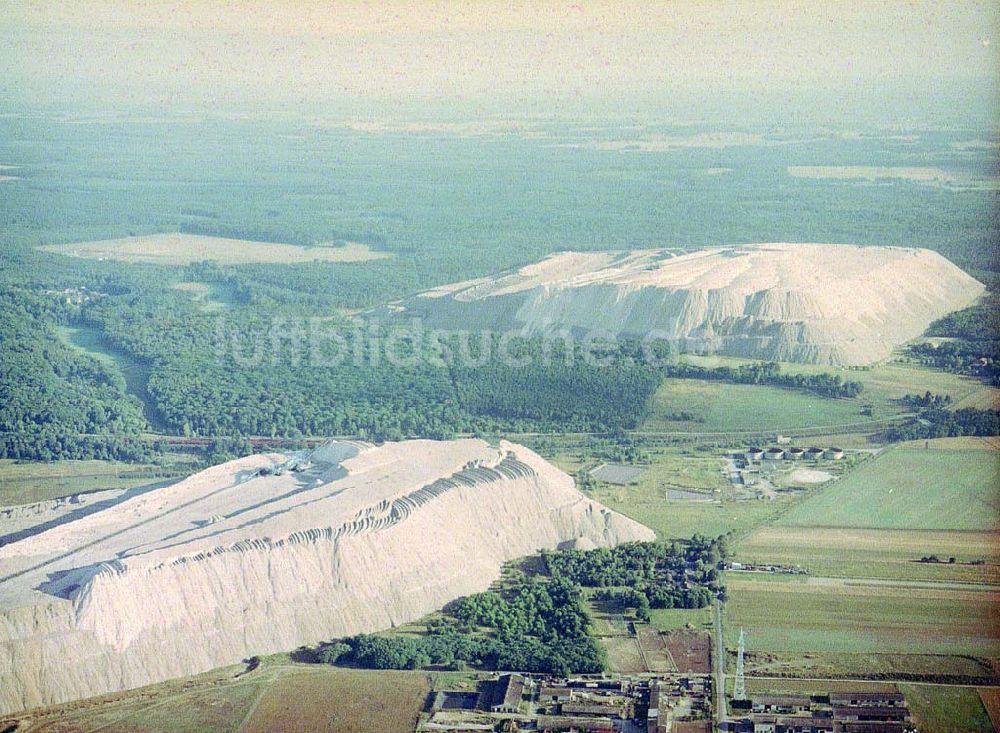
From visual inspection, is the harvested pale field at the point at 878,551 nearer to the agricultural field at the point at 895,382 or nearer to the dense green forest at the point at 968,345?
the agricultural field at the point at 895,382

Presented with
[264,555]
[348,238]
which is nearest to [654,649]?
[264,555]

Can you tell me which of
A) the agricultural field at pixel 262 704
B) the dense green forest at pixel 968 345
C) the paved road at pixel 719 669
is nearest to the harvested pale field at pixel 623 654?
the paved road at pixel 719 669

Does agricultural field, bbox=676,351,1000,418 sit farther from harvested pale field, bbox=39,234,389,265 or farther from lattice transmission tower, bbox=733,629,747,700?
harvested pale field, bbox=39,234,389,265

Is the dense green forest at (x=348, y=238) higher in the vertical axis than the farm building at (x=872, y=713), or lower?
higher

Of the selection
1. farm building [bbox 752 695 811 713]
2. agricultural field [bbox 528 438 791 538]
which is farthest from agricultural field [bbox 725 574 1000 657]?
agricultural field [bbox 528 438 791 538]

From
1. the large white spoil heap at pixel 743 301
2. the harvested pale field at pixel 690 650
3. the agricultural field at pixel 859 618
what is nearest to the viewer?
the harvested pale field at pixel 690 650

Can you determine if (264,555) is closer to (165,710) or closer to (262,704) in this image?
(262,704)
